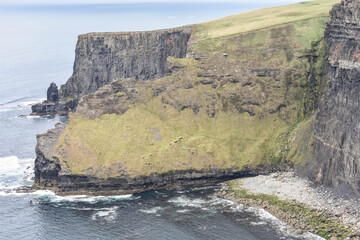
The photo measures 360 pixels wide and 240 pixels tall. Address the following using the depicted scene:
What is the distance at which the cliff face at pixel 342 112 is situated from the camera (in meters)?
145

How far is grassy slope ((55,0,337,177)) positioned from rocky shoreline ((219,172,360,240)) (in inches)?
421

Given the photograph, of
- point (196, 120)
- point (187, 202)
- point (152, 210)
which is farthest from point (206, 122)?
point (152, 210)

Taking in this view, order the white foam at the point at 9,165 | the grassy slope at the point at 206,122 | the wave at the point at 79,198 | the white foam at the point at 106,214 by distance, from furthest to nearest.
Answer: the white foam at the point at 9,165
the grassy slope at the point at 206,122
the wave at the point at 79,198
the white foam at the point at 106,214

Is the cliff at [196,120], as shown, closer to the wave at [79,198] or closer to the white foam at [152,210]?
the wave at [79,198]

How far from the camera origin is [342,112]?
152m

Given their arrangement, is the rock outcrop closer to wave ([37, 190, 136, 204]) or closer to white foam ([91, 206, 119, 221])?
wave ([37, 190, 136, 204])

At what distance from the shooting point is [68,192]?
164 m

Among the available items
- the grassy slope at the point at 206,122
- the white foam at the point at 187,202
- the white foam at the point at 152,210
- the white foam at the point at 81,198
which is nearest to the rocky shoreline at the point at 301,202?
the white foam at the point at 187,202

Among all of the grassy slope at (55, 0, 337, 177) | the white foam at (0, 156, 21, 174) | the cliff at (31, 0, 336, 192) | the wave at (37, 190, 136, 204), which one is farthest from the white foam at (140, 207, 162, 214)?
the white foam at (0, 156, 21, 174)

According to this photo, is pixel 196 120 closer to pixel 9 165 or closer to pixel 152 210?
pixel 152 210

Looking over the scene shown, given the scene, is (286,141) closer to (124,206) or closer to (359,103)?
(359,103)

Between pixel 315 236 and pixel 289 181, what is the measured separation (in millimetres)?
31125

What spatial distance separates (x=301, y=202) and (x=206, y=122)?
165 ft

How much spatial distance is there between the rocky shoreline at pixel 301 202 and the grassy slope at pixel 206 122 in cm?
1068
